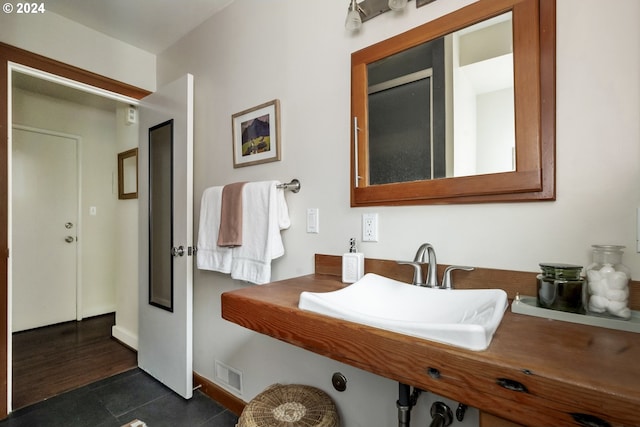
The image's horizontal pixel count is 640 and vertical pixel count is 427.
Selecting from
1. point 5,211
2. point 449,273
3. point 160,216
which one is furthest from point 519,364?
point 5,211

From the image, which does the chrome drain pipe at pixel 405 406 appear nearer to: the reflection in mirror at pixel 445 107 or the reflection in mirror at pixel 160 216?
the reflection in mirror at pixel 445 107

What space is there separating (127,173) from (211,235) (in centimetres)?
166

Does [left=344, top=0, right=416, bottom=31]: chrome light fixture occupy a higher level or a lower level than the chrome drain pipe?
higher

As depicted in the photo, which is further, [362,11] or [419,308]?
[362,11]

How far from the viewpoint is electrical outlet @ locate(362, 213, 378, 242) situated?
124 cm

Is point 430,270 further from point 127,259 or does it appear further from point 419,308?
point 127,259

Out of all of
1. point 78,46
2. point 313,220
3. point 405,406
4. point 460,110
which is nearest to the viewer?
point 405,406

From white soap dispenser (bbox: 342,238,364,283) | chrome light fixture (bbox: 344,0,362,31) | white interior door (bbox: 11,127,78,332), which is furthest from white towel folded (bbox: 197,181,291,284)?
white interior door (bbox: 11,127,78,332)

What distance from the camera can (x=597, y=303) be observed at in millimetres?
760

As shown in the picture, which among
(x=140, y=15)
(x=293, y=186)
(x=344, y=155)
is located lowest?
(x=293, y=186)

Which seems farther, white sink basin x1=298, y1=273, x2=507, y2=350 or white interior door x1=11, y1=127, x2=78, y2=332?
white interior door x1=11, y1=127, x2=78, y2=332

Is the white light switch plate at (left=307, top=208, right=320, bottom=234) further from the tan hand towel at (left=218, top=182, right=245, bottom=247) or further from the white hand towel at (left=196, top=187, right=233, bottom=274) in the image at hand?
the white hand towel at (left=196, top=187, right=233, bottom=274)

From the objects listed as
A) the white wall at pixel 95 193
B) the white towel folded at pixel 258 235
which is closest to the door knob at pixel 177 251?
the white towel folded at pixel 258 235

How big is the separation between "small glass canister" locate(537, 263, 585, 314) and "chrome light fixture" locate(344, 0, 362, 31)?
109 cm
